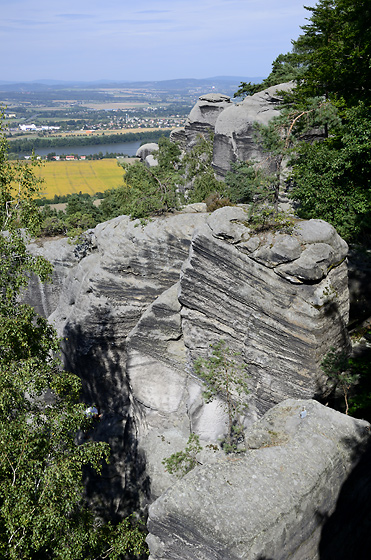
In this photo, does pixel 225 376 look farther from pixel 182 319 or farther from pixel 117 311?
pixel 117 311

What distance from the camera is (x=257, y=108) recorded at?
3297 centimetres

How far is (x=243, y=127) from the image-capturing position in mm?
32500

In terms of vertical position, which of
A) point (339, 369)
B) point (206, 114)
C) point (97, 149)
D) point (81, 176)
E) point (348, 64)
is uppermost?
point (348, 64)

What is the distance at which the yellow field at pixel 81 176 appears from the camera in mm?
80537

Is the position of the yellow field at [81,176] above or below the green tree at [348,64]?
below

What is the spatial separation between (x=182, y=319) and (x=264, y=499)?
9879mm

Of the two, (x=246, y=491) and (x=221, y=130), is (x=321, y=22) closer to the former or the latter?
(x=221, y=130)

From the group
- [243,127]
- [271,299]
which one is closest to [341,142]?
[271,299]

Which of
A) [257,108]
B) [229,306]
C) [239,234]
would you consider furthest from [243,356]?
[257,108]

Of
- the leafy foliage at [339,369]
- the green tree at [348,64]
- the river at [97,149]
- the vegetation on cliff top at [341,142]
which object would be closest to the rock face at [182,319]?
the leafy foliage at [339,369]

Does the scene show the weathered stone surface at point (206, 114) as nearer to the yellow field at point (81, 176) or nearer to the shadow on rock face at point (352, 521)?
the yellow field at point (81, 176)

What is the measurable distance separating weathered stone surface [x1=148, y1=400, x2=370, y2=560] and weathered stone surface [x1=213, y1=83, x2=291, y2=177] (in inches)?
974

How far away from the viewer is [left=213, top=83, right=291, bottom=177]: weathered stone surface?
3197 centimetres

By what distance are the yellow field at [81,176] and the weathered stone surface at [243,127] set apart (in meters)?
44.6
